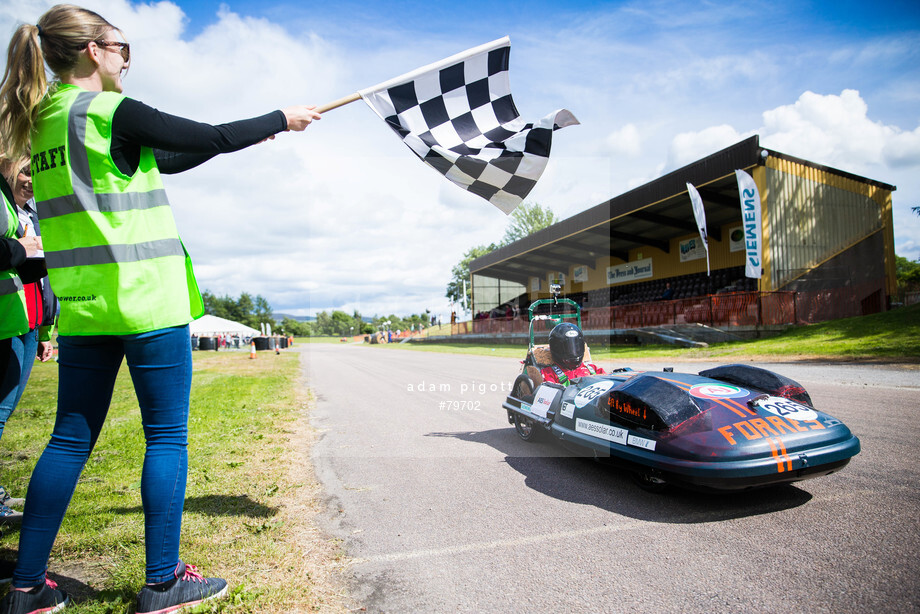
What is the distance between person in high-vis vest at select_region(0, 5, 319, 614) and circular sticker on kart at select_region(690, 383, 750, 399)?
113 inches

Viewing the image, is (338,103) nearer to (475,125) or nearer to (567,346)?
(475,125)

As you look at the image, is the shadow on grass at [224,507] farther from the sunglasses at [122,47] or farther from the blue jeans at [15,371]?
the sunglasses at [122,47]

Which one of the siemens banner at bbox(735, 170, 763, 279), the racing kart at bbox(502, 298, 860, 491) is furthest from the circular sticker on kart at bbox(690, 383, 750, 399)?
the siemens banner at bbox(735, 170, 763, 279)

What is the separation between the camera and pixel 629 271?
2788 cm

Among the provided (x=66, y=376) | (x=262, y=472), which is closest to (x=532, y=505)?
(x=262, y=472)

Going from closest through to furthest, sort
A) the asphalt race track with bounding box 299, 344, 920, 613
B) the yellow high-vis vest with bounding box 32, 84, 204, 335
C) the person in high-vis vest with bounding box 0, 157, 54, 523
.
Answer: the yellow high-vis vest with bounding box 32, 84, 204, 335, the asphalt race track with bounding box 299, 344, 920, 613, the person in high-vis vest with bounding box 0, 157, 54, 523

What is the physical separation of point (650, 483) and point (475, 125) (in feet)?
9.03

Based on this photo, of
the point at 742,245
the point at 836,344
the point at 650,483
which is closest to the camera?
the point at 650,483

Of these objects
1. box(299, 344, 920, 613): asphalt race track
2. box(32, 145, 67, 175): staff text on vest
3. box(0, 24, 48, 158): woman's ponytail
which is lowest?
box(299, 344, 920, 613): asphalt race track

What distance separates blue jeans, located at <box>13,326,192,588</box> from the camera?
5.74 feet

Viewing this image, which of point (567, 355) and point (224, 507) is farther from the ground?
point (567, 355)

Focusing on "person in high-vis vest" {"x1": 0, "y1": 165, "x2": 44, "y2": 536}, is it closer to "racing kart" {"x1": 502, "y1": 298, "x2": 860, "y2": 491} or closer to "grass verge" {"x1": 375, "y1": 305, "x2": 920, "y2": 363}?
"racing kart" {"x1": 502, "y1": 298, "x2": 860, "y2": 491}

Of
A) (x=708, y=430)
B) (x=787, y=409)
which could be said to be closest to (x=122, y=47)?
(x=708, y=430)

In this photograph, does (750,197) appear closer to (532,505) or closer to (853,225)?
(853,225)
